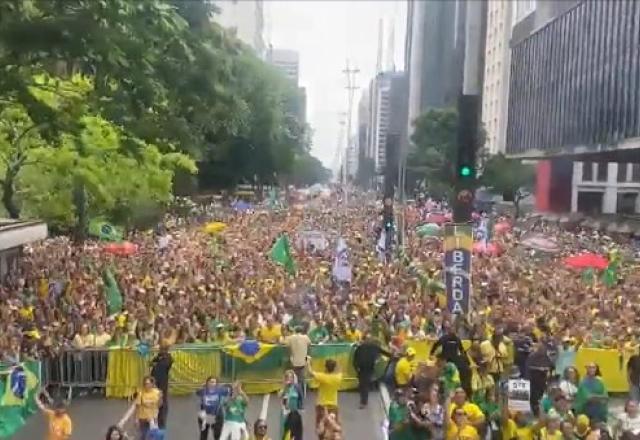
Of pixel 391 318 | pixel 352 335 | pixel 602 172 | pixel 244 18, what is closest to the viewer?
pixel 352 335

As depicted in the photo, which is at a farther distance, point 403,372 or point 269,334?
point 269,334

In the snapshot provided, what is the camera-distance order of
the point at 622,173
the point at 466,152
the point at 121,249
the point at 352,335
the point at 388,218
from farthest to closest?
the point at 622,173 < the point at 388,218 < the point at 121,249 < the point at 352,335 < the point at 466,152

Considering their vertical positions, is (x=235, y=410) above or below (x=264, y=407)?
above

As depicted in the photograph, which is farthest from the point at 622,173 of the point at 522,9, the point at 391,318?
the point at 391,318

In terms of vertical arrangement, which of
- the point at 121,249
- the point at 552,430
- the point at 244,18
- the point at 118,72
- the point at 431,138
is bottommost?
the point at 552,430

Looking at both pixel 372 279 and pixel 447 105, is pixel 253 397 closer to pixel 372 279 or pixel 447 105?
pixel 372 279

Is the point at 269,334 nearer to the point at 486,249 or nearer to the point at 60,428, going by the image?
the point at 60,428

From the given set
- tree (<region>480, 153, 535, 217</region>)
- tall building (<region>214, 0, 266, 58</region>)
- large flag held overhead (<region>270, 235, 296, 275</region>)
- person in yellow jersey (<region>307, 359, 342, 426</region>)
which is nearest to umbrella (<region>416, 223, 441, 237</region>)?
large flag held overhead (<region>270, 235, 296, 275</region>)
